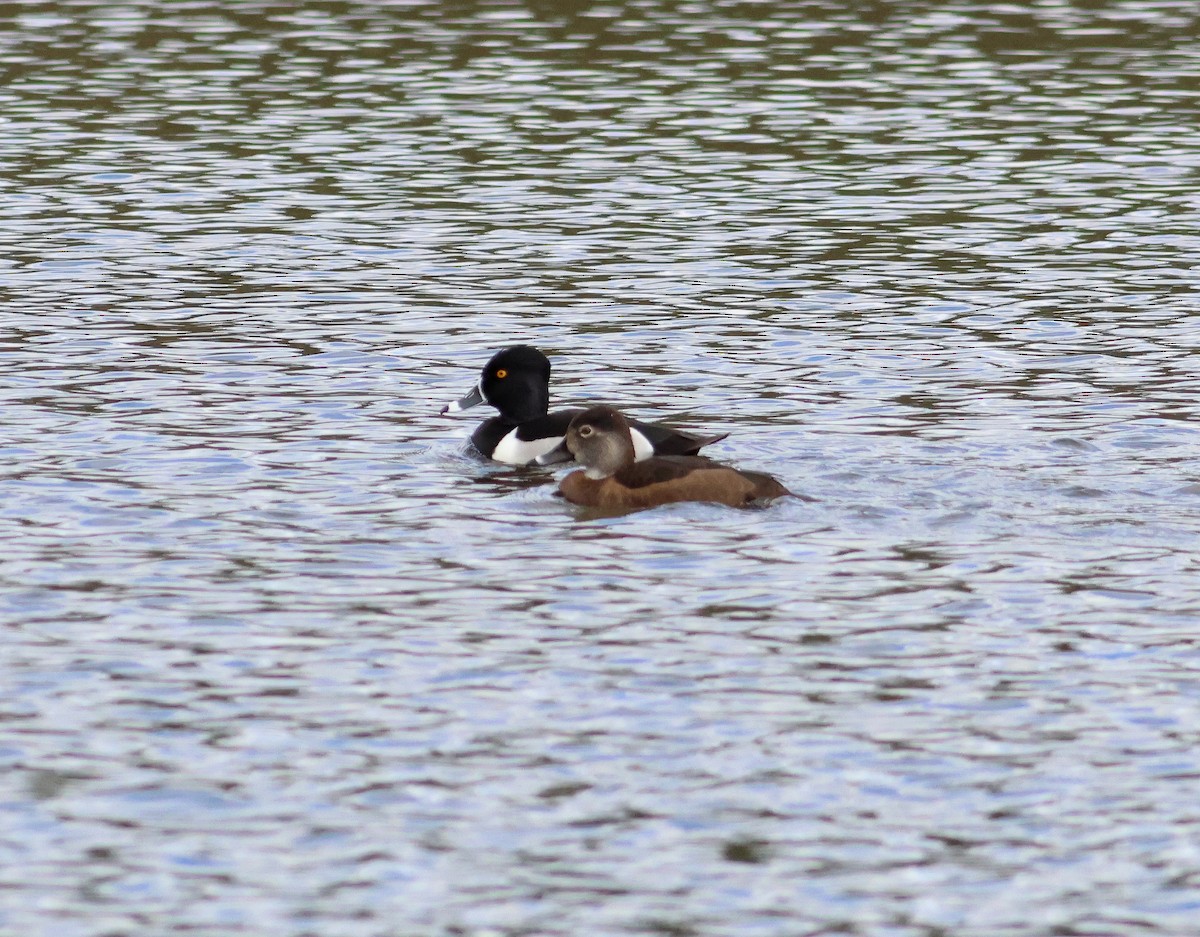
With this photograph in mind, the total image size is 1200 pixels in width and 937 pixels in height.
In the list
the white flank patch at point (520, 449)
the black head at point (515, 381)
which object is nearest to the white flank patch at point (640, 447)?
the white flank patch at point (520, 449)

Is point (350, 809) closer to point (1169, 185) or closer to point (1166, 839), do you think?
point (1166, 839)

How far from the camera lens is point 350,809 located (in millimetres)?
9219

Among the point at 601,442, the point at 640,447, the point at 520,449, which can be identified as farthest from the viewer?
the point at 520,449

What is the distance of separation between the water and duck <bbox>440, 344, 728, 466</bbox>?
1.18 feet

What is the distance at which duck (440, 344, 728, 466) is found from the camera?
602 inches

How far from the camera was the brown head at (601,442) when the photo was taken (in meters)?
15.0

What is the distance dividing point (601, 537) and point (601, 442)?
1.39 meters

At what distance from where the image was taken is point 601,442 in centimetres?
1504

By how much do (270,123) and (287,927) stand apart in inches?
→ 959

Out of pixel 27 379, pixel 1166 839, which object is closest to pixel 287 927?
pixel 1166 839

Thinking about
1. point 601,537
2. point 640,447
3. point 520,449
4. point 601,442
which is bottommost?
point 520,449

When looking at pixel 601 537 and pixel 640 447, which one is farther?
pixel 640 447

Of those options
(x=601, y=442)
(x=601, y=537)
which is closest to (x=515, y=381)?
(x=601, y=442)

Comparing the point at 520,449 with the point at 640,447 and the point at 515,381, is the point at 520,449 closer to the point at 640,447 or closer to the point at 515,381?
the point at 515,381
